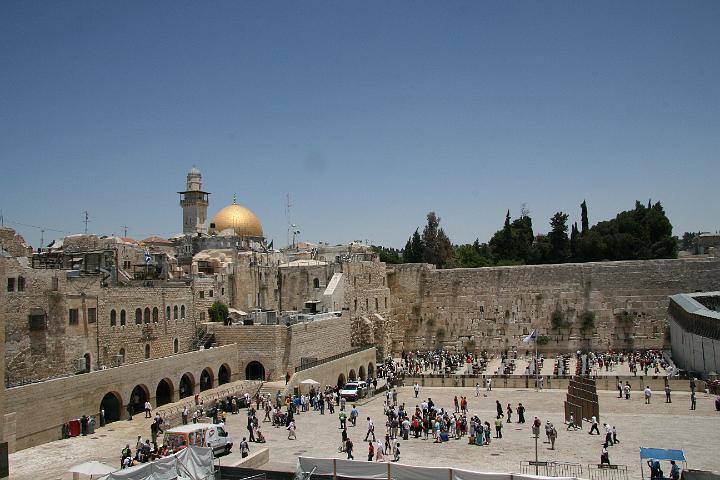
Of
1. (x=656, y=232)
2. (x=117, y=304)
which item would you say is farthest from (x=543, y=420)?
(x=656, y=232)

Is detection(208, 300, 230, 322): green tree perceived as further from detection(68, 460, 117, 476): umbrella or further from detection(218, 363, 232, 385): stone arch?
detection(68, 460, 117, 476): umbrella

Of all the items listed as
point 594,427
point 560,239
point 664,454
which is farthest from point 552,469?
point 560,239

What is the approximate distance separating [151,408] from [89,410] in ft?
9.19

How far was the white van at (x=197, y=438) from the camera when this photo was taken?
53.6 ft

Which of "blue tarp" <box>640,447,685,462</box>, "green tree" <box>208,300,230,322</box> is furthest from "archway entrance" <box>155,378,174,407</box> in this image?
"blue tarp" <box>640,447,685,462</box>

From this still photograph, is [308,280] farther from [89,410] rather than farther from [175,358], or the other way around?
[89,410]

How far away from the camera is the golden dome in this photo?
5181 cm

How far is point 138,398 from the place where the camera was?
2338 centimetres

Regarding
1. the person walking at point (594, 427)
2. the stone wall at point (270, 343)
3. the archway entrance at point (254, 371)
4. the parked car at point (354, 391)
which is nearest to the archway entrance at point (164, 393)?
the stone wall at point (270, 343)

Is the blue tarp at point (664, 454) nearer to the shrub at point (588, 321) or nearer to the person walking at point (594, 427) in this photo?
the person walking at point (594, 427)

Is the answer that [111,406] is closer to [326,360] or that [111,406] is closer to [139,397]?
[139,397]

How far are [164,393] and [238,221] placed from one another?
2733cm

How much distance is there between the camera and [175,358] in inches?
971

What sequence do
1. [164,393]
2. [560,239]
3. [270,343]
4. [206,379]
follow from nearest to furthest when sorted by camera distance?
[164,393] < [206,379] < [270,343] < [560,239]
